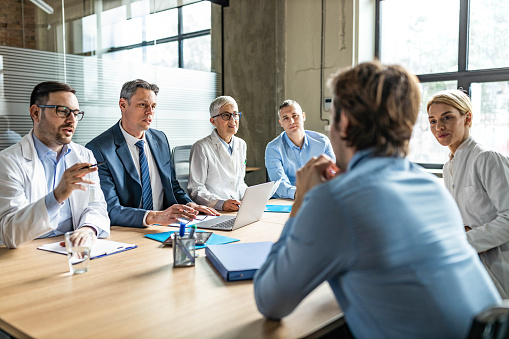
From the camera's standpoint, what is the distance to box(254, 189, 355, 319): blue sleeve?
0.89 m

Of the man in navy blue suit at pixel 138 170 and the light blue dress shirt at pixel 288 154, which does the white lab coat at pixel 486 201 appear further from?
the light blue dress shirt at pixel 288 154

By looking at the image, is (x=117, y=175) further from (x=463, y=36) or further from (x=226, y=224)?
(x=463, y=36)

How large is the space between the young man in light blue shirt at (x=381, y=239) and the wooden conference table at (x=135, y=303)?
13 cm

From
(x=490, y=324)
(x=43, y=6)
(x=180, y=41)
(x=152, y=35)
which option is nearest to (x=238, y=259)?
(x=490, y=324)

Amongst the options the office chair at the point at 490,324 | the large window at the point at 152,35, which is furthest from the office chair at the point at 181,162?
the office chair at the point at 490,324

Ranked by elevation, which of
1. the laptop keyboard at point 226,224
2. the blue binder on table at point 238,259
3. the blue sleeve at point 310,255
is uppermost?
the blue sleeve at point 310,255

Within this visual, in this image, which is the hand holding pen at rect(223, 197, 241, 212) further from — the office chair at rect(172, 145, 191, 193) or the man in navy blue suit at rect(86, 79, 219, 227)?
the office chair at rect(172, 145, 191, 193)

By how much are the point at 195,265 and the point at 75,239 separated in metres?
0.47

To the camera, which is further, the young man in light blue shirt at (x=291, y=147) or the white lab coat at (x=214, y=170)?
the young man in light blue shirt at (x=291, y=147)

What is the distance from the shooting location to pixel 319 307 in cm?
121

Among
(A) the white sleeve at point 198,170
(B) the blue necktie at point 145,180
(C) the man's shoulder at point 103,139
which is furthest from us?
(A) the white sleeve at point 198,170

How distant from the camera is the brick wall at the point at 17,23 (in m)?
3.53

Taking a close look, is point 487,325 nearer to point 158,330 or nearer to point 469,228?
point 158,330

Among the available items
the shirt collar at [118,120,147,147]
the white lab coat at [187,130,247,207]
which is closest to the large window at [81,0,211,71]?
the white lab coat at [187,130,247,207]
